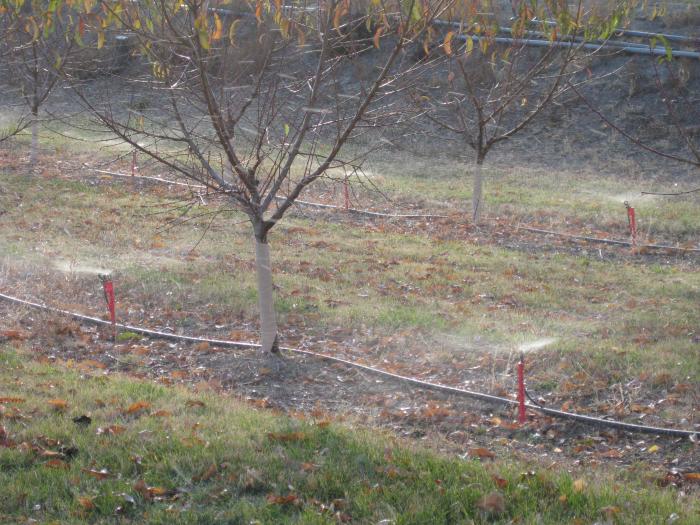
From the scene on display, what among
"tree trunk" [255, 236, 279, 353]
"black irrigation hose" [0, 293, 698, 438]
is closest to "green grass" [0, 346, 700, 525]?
"black irrigation hose" [0, 293, 698, 438]

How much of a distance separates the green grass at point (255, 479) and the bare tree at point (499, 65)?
2.84 meters

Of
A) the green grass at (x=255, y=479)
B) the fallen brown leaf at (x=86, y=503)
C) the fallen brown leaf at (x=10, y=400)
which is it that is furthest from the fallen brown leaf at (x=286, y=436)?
the fallen brown leaf at (x=10, y=400)

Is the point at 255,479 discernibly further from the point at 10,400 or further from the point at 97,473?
the point at 10,400

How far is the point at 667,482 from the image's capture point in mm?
5734

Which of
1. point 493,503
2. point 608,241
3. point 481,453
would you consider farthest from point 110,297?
point 608,241

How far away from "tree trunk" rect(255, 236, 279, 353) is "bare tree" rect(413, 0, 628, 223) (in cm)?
192

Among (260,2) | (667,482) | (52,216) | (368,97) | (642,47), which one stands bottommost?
(667,482)

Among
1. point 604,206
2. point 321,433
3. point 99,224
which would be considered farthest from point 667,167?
point 321,433

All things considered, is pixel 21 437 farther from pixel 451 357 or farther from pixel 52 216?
pixel 52 216

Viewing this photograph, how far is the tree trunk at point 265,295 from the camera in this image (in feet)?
25.7

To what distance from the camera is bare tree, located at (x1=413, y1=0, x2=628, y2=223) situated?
6672mm

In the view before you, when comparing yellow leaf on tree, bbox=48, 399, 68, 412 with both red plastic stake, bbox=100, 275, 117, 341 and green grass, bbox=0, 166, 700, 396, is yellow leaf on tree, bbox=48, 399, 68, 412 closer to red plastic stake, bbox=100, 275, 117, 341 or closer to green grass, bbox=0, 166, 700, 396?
red plastic stake, bbox=100, 275, 117, 341

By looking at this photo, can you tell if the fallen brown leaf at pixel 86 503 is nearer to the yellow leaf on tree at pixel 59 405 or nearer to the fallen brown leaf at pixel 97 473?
the fallen brown leaf at pixel 97 473

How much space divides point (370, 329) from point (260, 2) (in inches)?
150
